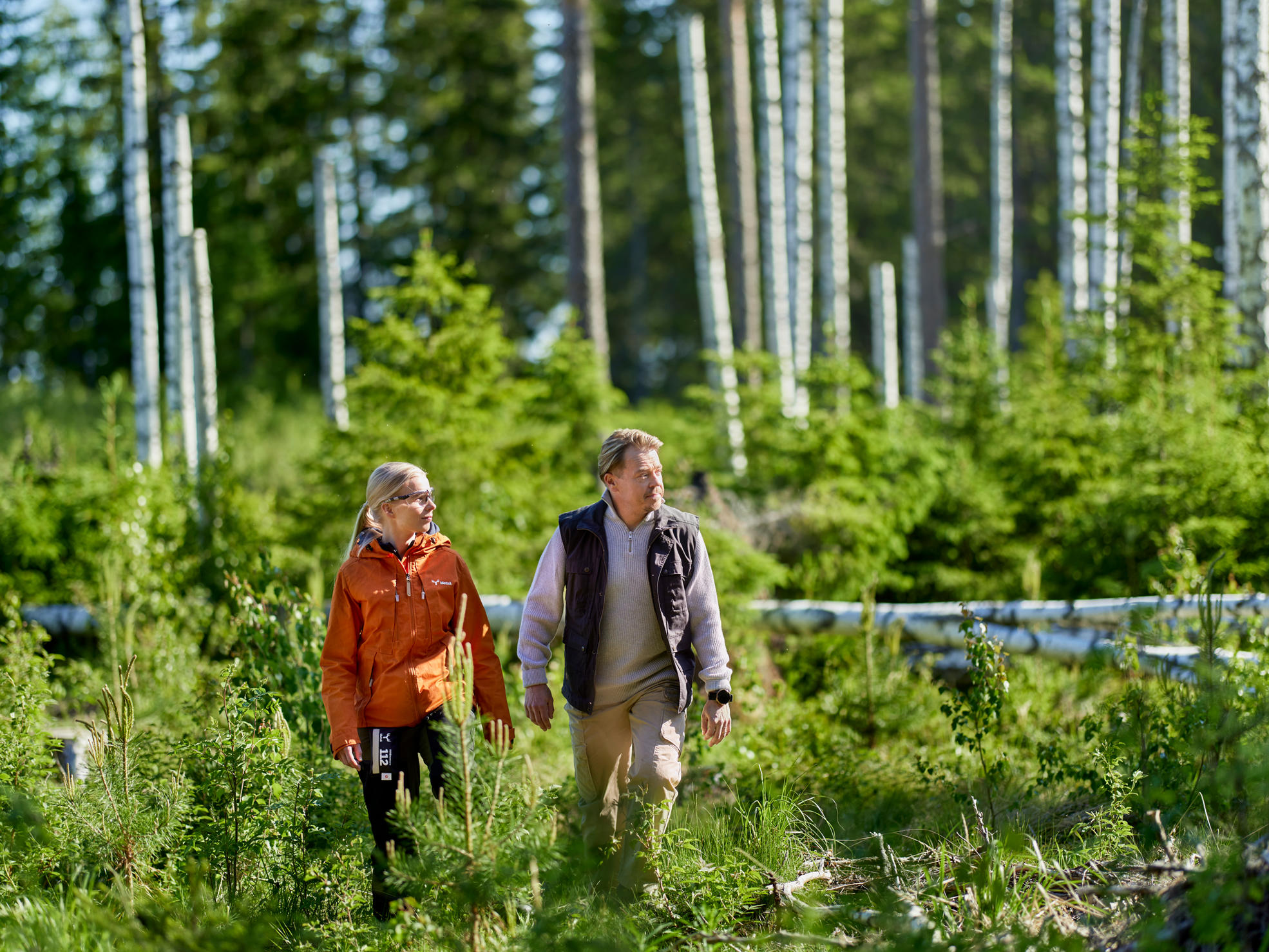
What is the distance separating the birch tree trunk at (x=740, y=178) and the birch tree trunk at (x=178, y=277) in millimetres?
7272

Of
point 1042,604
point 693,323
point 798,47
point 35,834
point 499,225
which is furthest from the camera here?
point 693,323

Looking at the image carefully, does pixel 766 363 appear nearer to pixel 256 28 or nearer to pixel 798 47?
pixel 798 47

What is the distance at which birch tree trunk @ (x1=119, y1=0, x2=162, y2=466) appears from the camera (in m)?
11.2

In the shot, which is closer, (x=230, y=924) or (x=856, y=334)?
(x=230, y=924)

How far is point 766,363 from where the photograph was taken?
1083 cm

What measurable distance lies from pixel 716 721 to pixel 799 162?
1244 cm

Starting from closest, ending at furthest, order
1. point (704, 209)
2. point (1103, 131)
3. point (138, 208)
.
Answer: point (138, 208), point (704, 209), point (1103, 131)

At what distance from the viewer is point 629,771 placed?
4.20 meters

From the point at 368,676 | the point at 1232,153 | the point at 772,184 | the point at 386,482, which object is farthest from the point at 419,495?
the point at 772,184

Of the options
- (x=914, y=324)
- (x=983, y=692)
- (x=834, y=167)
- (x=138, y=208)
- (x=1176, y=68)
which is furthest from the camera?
(x=914, y=324)

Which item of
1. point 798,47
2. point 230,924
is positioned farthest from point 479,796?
point 798,47

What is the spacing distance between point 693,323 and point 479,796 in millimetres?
31057

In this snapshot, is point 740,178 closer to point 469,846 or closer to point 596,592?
point 596,592

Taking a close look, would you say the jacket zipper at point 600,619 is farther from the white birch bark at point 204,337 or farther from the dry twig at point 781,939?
the white birch bark at point 204,337
